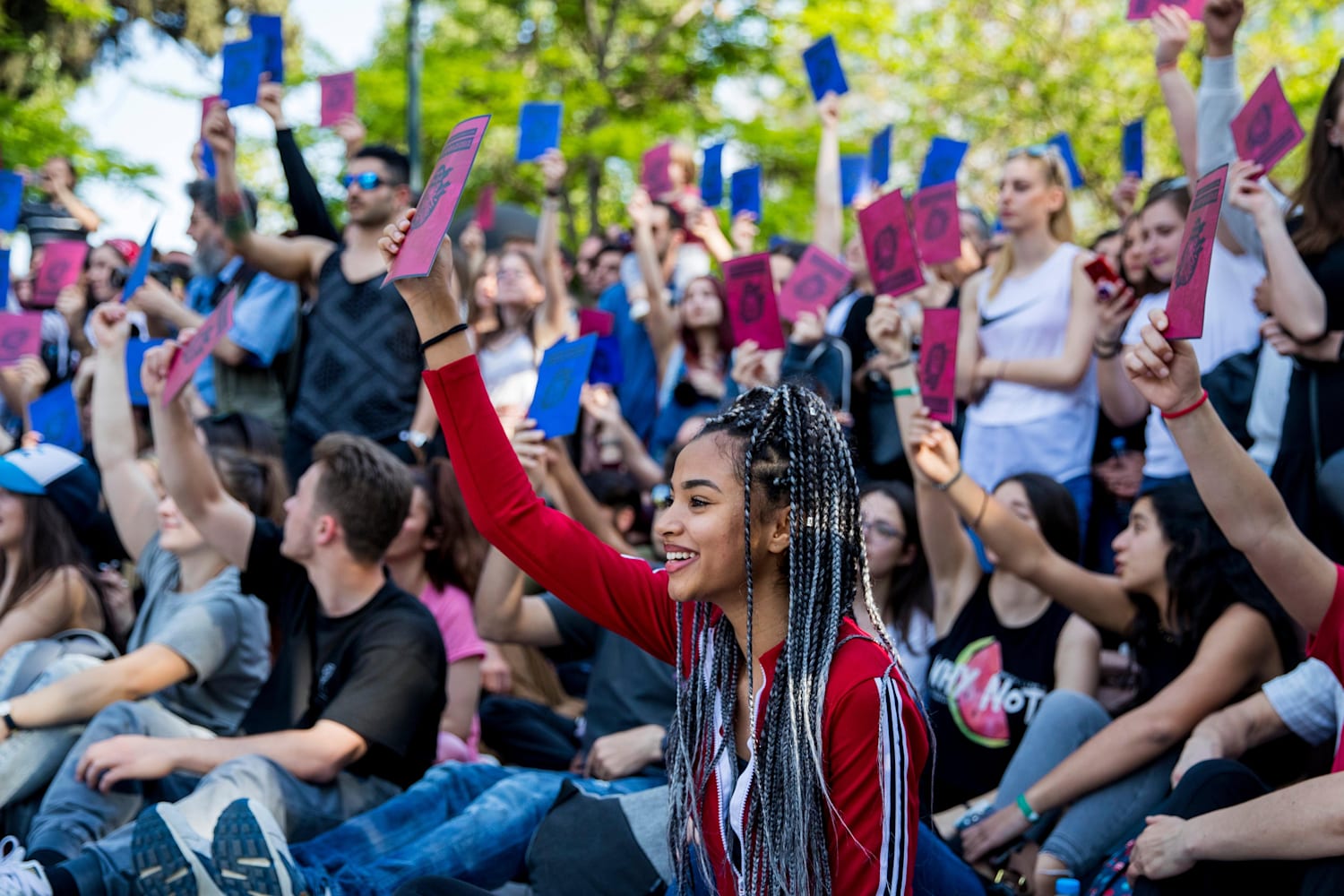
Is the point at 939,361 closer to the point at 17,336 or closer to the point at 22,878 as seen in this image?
the point at 22,878

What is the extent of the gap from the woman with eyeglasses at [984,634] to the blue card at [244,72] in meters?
3.33

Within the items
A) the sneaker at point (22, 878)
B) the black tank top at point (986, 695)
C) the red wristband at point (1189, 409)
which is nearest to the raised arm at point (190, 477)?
the sneaker at point (22, 878)

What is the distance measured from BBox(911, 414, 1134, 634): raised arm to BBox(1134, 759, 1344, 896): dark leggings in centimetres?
91

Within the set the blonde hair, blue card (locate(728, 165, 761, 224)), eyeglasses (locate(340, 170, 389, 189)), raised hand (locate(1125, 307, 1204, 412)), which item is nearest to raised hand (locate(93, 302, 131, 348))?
eyeglasses (locate(340, 170, 389, 189))

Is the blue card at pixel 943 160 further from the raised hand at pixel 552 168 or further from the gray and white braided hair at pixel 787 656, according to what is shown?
the gray and white braided hair at pixel 787 656

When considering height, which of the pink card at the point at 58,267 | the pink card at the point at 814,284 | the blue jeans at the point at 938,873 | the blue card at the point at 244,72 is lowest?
the blue jeans at the point at 938,873

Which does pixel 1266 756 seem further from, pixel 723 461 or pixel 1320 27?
pixel 1320 27

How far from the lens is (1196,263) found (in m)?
2.68

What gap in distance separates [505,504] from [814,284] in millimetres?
3136

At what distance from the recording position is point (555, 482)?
5.05 m

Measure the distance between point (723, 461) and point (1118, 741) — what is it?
166 centimetres

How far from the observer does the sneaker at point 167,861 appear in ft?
10.6

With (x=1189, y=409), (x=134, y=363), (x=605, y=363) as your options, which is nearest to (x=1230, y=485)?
(x=1189, y=409)

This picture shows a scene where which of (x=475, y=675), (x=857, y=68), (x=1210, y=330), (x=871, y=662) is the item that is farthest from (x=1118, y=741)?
(x=857, y=68)
